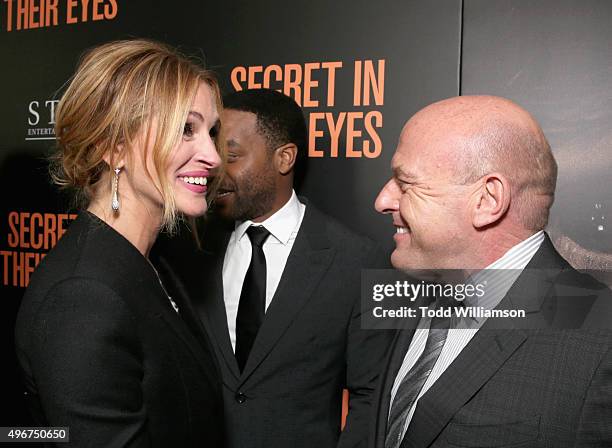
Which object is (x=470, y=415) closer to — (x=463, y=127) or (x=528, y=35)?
(x=463, y=127)

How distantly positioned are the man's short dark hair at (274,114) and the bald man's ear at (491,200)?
93 centimetres

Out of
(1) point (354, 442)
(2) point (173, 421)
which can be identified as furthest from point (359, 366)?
(2) point (173, 421)

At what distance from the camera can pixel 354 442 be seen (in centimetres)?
190

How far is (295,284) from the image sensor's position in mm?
1996

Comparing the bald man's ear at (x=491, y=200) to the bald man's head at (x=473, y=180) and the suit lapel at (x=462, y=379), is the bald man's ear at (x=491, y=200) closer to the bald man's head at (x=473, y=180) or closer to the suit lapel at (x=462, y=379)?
the bald man's head at (x=473, y=180)

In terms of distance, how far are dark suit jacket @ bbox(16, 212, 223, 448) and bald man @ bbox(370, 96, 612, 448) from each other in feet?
1.54

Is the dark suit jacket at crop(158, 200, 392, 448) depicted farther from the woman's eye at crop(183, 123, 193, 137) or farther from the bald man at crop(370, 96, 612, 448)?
the woman's eye at crop(183, 123, 193, 137)

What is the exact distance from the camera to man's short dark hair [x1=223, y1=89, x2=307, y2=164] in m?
2.12

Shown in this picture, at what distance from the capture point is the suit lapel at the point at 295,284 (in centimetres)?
194

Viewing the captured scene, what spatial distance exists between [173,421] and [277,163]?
1.04 metres

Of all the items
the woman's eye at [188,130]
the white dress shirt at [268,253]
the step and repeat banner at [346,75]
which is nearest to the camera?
the woman's eye at [188,130]

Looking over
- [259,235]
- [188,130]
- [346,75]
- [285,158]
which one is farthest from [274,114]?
[188,130]

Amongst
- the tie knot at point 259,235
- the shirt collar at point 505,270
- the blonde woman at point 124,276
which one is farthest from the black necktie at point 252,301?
the shirt collar at point 505,270

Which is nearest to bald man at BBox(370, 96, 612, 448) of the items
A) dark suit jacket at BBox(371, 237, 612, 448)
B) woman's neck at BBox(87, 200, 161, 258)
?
dark suit jacket at BBox(371, 237, 612, 448)
